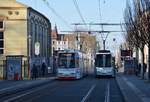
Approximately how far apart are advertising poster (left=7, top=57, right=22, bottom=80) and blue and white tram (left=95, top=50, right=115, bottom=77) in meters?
11.5

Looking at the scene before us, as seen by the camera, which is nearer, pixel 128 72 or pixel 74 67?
pixel 74 67

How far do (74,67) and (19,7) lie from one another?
11.3 metres

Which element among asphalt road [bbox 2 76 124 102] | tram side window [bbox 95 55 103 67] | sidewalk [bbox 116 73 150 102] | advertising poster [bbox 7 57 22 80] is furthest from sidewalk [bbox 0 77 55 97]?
tram side window [bbox 95 55 103 67]

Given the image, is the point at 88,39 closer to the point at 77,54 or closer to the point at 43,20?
the point at 43,20

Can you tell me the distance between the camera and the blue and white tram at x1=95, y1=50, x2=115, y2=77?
200 ft

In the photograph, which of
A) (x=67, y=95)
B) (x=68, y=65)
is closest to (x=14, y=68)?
(x=68, y=65)

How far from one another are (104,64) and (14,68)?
12.5m

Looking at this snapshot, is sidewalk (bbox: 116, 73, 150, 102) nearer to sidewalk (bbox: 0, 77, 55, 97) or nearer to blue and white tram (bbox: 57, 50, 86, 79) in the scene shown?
sidewalk (bbox: 0, 77, 55, 97)

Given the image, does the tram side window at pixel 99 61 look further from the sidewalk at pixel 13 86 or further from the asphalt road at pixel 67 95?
the asphalt road at pixel 67 95

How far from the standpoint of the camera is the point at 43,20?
75.9m

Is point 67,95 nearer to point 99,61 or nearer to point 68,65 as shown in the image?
point 68,65

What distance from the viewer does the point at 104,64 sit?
201ft

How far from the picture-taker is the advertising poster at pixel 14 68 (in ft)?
174

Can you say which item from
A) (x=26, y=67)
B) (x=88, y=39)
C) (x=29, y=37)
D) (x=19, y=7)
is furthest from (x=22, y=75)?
(x=88, y=39)
